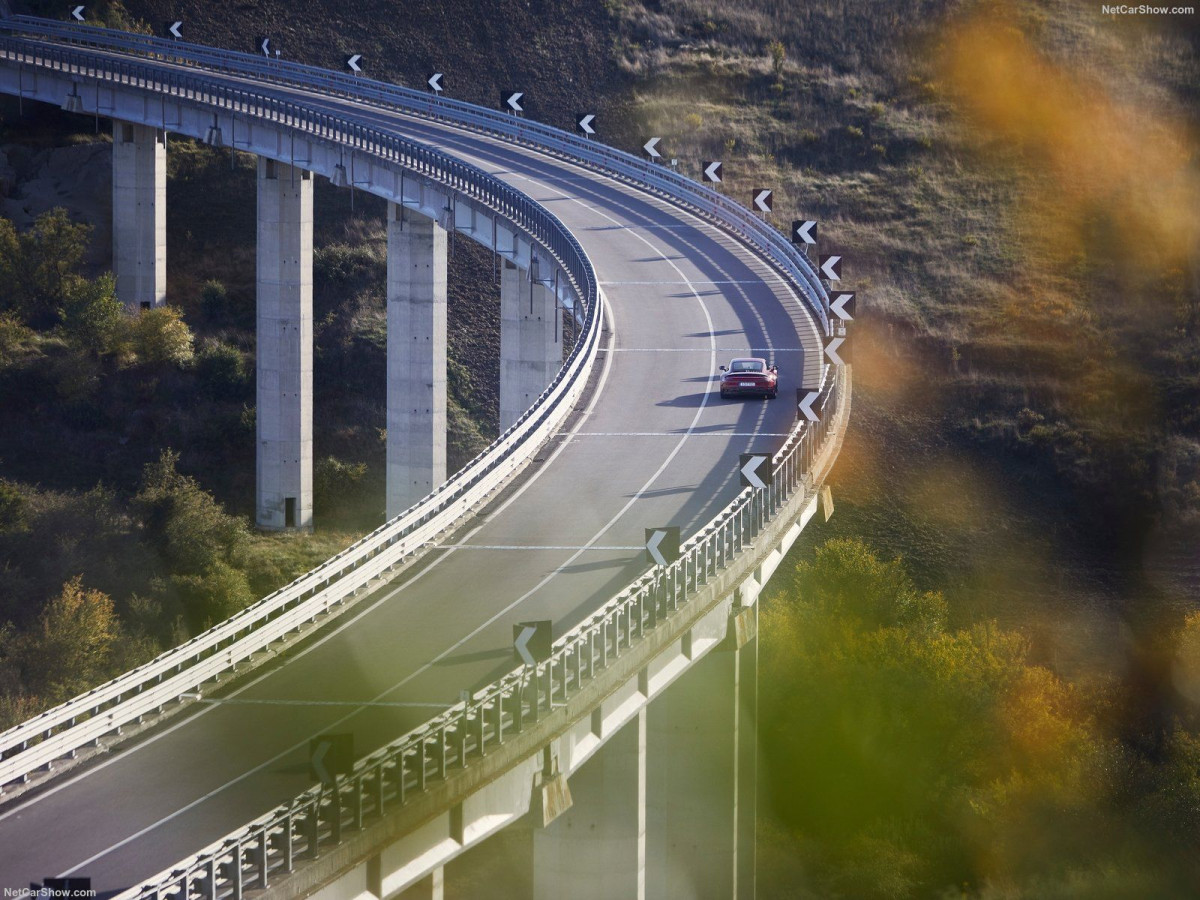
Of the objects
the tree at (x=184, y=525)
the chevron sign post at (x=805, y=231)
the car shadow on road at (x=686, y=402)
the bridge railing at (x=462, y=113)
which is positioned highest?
the bridge railing at (x=462, y=113)

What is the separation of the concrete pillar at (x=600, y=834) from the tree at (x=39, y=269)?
190ft

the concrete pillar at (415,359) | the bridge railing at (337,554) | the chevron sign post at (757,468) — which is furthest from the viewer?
the concrete pillar at (415,359)

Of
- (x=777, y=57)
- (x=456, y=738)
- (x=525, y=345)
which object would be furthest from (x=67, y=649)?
(x=777, y=57)

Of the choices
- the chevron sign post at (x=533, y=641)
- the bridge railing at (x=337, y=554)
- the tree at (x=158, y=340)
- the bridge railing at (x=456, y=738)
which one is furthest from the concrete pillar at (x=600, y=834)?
the tree at (x=158, y=340)

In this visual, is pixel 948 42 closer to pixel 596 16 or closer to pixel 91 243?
pixel 596 16

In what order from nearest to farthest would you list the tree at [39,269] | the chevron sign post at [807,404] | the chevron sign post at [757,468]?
the chevron sign post at [757,468] < the chevron sign post at [807,404] < the tree at [39,269]

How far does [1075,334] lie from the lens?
87.8 meters

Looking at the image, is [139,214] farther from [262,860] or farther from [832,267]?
[262,860]

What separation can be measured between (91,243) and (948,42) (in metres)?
61.4

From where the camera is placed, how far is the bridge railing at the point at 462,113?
7406 cm

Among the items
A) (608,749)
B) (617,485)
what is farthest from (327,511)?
(608,749)

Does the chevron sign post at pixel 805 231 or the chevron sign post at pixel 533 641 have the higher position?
Result: the chevron sign post at pixel 805 231

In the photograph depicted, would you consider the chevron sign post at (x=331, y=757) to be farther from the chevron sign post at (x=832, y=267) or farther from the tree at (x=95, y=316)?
the tree at (x=95, y=316)

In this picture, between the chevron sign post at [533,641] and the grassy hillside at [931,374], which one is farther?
the grassy hillside at [931,374]
